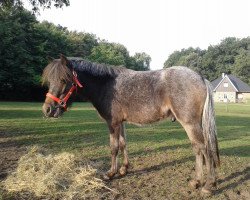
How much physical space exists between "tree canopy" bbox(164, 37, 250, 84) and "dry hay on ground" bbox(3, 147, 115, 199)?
92626 mm

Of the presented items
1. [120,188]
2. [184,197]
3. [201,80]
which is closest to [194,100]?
[201,80]

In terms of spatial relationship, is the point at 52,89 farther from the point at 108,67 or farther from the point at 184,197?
the point at 184,197

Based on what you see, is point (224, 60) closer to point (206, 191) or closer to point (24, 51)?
point (24, 51)

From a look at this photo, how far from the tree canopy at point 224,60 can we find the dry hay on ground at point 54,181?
3647 inches

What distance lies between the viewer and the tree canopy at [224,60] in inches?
3807

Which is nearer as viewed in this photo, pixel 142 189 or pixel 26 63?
pixel 142 189

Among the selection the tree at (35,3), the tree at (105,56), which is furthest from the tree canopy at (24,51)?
the tree at (35,3)

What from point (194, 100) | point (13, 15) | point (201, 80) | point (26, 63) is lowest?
point (194, 100)

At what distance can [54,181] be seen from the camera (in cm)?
568

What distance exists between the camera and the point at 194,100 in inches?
233

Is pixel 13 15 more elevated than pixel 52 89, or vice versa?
pixel 13 15

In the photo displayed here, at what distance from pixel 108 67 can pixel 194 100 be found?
199 centimetres

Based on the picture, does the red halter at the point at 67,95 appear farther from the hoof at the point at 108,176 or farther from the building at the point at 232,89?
the building at the point at 232,89

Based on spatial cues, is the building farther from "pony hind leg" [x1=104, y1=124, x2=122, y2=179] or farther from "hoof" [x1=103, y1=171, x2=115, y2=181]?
"hoof" [x1=103, y1=171, x2=115, y2=181]
